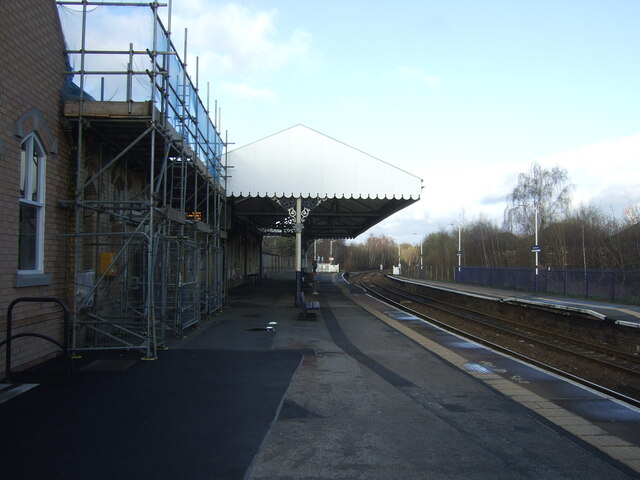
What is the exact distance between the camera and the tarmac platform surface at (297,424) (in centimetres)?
453

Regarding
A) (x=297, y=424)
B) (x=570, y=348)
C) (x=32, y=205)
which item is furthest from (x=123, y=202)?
(x=570, y=348)

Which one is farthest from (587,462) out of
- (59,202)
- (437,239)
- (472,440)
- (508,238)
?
(437,239)

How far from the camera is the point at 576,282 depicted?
1134 inches

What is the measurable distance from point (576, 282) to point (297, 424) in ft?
89.6

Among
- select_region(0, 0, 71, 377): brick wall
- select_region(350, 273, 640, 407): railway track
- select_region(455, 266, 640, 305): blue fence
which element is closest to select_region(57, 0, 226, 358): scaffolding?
select_region(0, 0, 71, 377): brick wall

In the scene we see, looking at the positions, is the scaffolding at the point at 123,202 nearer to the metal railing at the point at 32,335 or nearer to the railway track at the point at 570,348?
the metal railing at the point at 32,335

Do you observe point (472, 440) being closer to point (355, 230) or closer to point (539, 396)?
point (539, 396)

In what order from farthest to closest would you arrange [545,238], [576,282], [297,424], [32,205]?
[545,238], [576,282], [32,205], [297,424]

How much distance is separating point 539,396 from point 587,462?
8.64 ft

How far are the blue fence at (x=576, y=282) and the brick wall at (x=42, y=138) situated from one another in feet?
80.1

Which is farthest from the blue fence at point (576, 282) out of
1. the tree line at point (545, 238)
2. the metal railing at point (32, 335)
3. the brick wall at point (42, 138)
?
the metal railing at point (32, 335)

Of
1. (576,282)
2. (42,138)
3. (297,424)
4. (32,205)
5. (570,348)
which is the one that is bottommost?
(570,348)

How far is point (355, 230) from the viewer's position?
3794 centimetres

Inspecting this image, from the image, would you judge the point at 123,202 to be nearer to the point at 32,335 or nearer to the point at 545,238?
the point at 32,335
